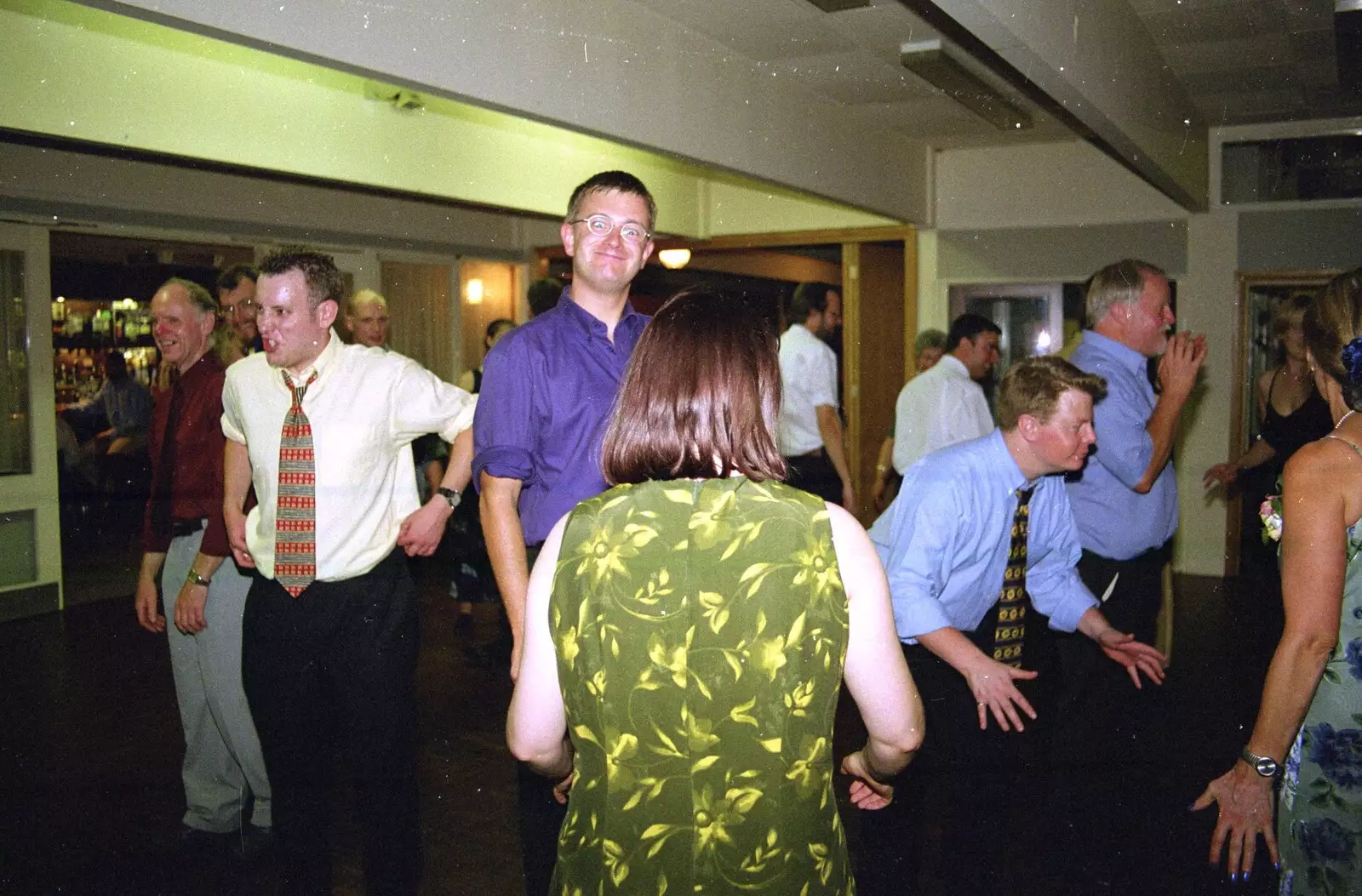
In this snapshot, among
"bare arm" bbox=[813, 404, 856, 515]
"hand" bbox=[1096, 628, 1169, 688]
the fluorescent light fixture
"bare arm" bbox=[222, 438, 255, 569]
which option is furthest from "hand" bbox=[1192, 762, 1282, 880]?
"bare arm" bbox=[813, 404, 856, 515]

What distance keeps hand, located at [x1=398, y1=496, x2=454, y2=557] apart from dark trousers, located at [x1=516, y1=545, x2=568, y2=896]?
78 cm

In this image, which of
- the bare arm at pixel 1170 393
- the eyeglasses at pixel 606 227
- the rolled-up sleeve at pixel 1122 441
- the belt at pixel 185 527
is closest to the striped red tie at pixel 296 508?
the belt at pixel 185 527

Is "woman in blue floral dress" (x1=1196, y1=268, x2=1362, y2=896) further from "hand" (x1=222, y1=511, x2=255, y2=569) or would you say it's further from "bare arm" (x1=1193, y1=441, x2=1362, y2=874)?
"hand" (x1=222, y1=511, x2=255, y2=569)

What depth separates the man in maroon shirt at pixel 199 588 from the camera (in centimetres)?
296

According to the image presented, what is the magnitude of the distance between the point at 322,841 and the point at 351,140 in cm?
403

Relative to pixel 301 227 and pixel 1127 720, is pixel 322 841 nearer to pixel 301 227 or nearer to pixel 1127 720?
pixel 1127 720

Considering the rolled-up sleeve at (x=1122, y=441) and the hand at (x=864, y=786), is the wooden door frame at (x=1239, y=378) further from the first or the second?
the hand at (x=864, y=786)

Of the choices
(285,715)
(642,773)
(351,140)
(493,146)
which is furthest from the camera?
(493,146)

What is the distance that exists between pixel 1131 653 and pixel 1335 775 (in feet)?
2.45

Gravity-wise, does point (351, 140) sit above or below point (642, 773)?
above

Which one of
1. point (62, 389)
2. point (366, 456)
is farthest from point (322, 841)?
point (62, 389)

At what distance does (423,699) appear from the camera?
4.46 meters

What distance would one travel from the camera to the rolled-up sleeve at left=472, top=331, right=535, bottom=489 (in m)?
1.93

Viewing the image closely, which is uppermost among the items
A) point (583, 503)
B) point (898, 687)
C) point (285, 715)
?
point (583, 503)
